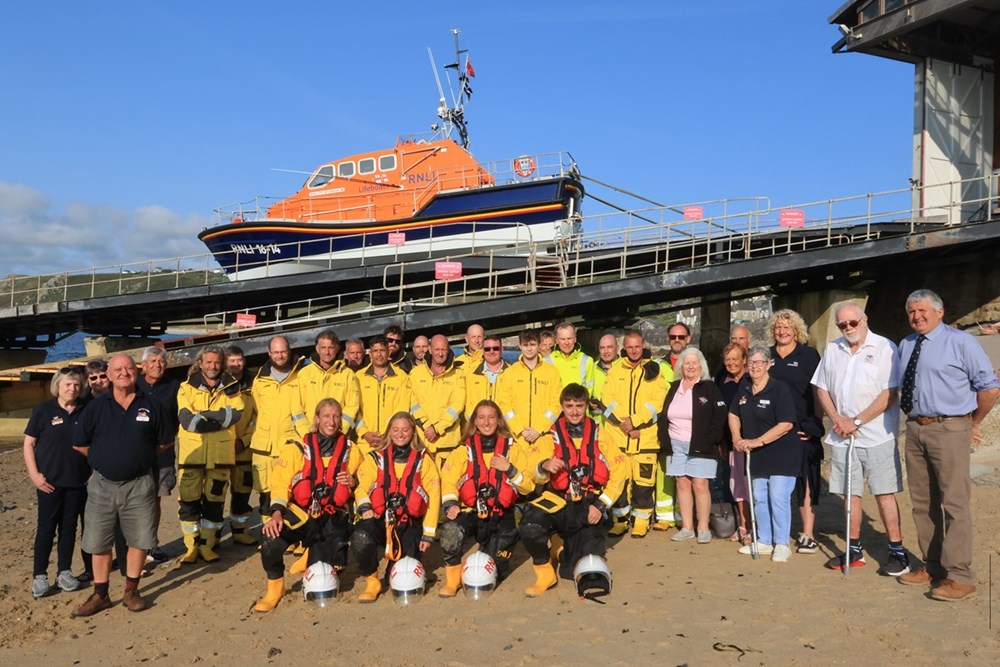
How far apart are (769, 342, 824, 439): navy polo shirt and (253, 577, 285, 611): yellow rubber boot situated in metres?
3.86

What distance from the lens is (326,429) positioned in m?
5.53

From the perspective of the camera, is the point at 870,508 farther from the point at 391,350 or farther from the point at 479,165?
the point at 479,165

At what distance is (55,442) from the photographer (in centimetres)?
551

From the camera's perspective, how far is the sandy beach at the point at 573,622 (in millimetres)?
4203

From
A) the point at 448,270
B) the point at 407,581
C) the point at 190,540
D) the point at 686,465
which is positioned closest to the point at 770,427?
the point at 686,465

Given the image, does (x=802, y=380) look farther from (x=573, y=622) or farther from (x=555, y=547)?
(x=573, y=622)

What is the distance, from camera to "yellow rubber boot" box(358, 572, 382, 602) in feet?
17.2

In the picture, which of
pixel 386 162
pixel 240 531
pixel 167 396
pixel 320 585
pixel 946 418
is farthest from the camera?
pixel 386 162

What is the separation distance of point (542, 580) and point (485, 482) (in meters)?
0.75

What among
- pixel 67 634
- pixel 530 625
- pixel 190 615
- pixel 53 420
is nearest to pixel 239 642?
pixel 190 615

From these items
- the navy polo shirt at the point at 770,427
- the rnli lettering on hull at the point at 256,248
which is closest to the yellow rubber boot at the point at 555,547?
the navy polo shirt at the point at 770,427

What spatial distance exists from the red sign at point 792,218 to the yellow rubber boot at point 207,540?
1066 cm

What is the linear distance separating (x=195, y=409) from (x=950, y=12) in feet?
49.1

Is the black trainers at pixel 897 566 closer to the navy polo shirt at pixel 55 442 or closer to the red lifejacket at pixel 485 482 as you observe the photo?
the red lifejacket at pixel 485 482
